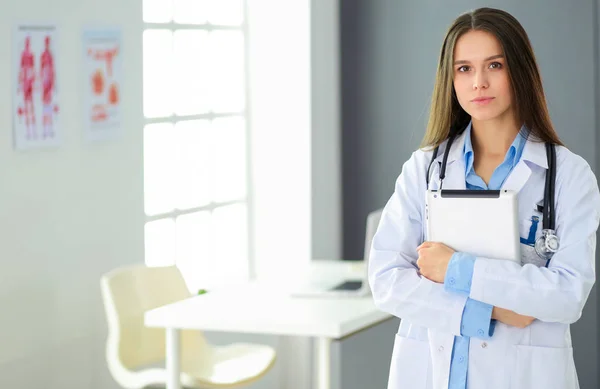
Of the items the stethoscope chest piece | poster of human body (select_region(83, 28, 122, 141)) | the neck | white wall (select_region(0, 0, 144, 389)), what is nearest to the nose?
the neck

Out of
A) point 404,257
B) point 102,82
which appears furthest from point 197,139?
point 404,257

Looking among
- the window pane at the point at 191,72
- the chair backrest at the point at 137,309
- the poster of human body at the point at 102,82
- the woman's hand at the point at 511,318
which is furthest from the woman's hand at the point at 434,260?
the window pane at the point at 191,72

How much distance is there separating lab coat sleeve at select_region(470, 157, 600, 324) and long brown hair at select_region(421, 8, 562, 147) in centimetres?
13

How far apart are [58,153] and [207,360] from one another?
1.05 metres

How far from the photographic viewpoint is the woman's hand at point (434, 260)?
6.99ft

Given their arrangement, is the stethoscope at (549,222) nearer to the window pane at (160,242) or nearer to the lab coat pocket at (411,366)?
the lab coat pocket at (411,366)

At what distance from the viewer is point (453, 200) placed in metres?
2.13

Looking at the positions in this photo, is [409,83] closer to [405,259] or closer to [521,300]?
[405,259]

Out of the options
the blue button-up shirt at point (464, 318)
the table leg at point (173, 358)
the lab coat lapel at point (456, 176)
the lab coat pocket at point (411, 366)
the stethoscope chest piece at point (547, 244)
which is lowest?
the table leg at point (173, 358)

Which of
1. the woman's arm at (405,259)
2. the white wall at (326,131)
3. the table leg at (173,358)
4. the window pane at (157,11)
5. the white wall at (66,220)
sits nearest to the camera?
the woman's arm at (405,259)

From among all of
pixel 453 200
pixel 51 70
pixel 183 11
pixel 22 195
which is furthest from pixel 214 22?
pixel 453 200

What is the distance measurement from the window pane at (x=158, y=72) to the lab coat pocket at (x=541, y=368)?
3.05 meters

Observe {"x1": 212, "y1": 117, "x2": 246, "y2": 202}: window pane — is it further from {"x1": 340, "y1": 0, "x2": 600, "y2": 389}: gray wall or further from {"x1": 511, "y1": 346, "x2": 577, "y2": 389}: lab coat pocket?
{"x1": 511, "y1": 346, "x2": 577, "y2": 389}: lab coat pocket

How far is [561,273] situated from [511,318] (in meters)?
0.14
